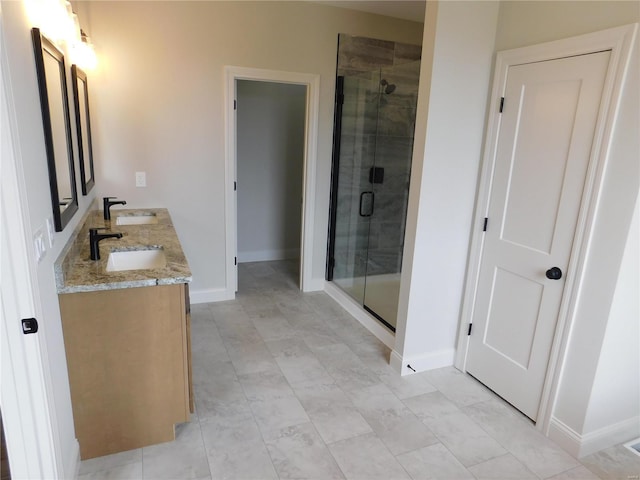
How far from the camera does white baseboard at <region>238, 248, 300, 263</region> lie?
5.15m

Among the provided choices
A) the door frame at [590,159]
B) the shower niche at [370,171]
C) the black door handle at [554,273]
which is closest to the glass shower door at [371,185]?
the shower niche at [370,171]

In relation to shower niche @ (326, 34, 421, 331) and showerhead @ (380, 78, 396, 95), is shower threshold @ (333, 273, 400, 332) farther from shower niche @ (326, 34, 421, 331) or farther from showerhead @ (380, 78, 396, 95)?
showerhead @ (380, 78, 396, 95)

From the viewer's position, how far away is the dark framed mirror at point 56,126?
1.63 meters

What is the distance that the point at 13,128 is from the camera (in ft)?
4.01

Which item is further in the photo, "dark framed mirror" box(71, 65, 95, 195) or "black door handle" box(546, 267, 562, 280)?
"dark framed mirror" box(71, 65, 95, 195)

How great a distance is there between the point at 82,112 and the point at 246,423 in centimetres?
231

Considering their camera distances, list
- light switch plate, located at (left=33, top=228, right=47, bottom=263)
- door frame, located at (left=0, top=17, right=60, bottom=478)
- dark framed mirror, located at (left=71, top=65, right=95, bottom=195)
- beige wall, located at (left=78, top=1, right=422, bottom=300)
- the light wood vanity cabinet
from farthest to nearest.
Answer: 1. beige wall, located at (left=78, top=1, right=422, bottom=300)
2. dark framed mirror, located at (left=71, top=65, right=95, bottom=195)
3. the light wood vanity cabinet
4. light switch plate, located at (left=33, top=228, right=47, bottom=263)
5. door frame, located at (left=0, top=17, right=60, bottom=478)

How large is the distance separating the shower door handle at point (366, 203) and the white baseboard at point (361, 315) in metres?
0.82

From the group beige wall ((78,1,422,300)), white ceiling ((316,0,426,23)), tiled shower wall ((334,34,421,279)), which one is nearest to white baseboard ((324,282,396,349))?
tiled shower wall ((334,34,421,279))

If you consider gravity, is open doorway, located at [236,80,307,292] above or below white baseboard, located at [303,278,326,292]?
above

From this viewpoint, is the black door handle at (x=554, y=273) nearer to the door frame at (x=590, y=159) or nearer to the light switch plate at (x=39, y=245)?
the door frame at (x=590, y=159)

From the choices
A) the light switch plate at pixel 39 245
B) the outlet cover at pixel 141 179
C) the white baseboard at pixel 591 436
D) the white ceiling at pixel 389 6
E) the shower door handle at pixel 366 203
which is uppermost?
the white ceiling at pixel 389 6

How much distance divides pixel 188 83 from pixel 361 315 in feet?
8.21

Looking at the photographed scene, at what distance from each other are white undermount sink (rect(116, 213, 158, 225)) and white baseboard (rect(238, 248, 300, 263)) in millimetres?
1831
